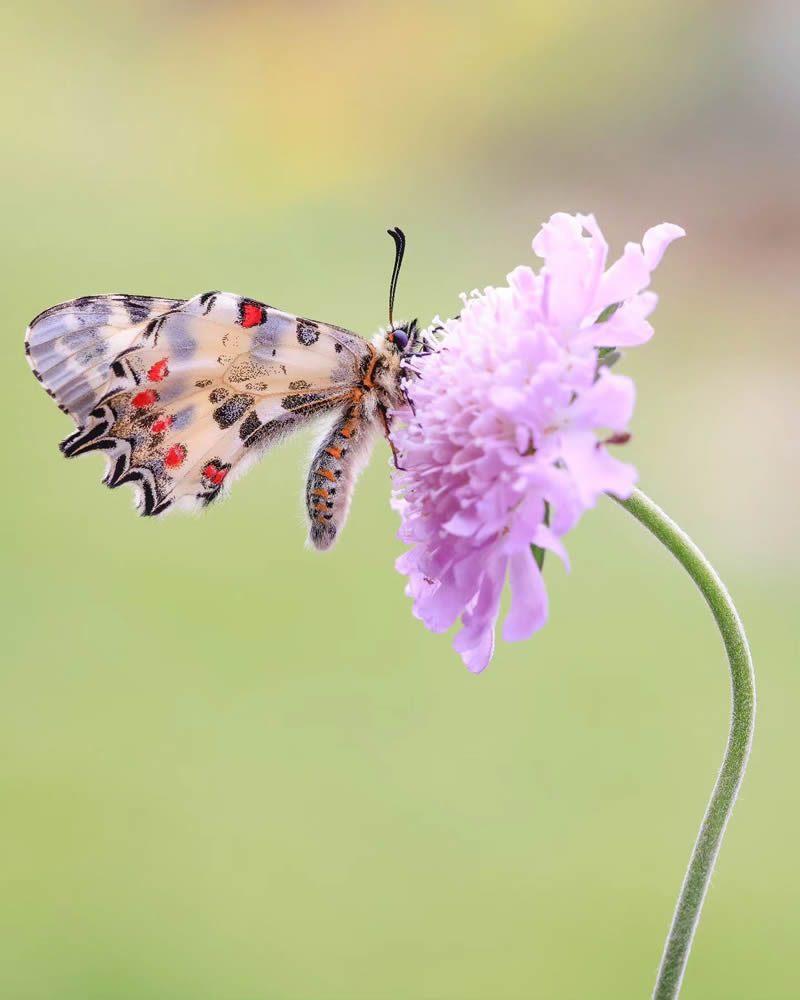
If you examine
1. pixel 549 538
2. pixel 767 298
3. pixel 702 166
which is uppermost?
pixel 702 166

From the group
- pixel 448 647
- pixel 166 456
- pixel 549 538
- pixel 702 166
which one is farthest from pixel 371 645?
pixel 702 166

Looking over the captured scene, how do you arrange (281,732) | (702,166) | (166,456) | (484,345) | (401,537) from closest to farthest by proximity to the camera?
(484,345)
(401,537)
(166,456)
(281,732)
(702,166)

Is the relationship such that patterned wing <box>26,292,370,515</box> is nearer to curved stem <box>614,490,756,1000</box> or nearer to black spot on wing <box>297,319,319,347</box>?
black spot on wing <box>297,319,319,347</box>

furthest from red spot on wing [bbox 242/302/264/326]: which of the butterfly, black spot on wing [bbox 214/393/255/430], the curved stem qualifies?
the curved stem

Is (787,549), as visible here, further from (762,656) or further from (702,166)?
(702,166)

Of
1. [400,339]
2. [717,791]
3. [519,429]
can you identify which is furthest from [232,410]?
[717,791]

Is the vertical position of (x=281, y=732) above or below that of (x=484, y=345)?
below

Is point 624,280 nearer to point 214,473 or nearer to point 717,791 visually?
point 717,791
